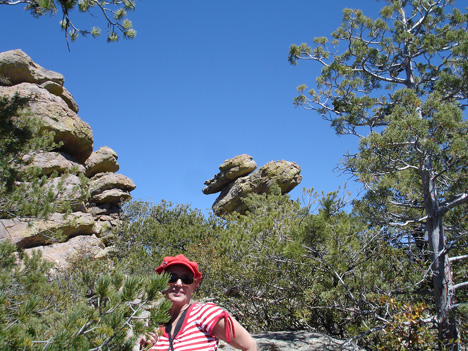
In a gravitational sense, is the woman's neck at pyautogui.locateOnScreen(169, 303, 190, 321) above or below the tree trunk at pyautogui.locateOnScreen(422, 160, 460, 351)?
below

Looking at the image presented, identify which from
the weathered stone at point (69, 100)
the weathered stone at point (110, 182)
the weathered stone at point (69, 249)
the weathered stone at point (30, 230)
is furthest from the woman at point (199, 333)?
the weathered stone at point (110, 182)

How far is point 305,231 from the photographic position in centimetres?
545

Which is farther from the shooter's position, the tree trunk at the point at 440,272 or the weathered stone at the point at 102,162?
the weathered stone at the point at 102,162

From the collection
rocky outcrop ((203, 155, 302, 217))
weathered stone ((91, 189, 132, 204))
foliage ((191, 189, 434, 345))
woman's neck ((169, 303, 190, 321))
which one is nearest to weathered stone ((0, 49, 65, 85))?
weathered stone ((91, 189, 132, 204))

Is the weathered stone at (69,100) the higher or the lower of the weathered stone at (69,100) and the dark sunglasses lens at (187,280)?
the higher

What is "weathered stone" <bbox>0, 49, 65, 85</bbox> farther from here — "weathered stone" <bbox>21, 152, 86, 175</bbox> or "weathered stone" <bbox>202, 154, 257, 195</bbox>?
"weathered stone" <bbox>202, 154, 257, 195</bbox>

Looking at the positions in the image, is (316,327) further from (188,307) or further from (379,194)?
(188,307)

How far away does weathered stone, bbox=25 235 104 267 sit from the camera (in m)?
15.5

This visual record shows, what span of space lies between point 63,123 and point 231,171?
45.9ft

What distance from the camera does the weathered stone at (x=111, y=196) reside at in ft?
79.7

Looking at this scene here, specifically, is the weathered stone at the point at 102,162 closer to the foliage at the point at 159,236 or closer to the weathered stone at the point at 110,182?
the weathered stone at the point at 110,182

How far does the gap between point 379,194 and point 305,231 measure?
1901mm

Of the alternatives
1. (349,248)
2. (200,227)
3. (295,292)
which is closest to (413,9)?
(349,248)

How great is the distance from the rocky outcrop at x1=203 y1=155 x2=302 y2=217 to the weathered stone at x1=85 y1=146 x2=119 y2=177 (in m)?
8.95
